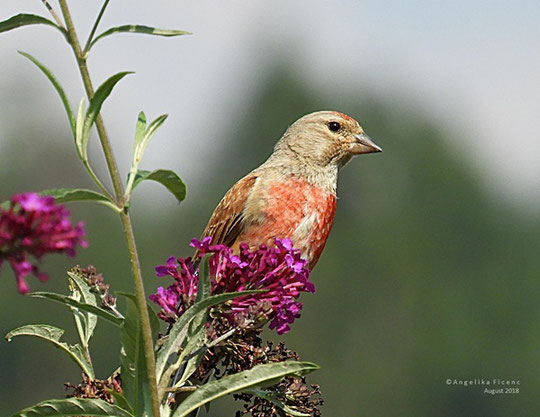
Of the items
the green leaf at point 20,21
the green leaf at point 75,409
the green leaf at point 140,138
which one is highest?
the green leaf at point 20,21

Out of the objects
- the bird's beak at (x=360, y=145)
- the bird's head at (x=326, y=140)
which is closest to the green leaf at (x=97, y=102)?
the bird's head at (x=326, y=140)

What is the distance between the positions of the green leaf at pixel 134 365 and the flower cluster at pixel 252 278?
1.64 feet

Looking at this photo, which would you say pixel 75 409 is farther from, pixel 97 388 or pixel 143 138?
pixel 143 138

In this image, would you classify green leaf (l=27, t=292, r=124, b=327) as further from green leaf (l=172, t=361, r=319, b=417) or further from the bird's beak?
the bird's beak

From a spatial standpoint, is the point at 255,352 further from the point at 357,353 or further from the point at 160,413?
the point at 357,353

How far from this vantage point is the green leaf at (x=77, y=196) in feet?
8.54

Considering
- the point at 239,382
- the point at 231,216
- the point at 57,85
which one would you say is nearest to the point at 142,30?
the point at 57,85

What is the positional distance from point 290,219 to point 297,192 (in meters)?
0.26

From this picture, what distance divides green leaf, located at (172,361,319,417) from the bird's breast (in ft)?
8.58

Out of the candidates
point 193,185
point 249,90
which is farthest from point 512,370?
point 249,90

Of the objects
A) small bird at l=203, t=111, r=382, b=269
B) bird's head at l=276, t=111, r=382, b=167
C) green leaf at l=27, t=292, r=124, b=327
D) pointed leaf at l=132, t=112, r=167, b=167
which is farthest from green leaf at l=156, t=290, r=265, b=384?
bird's head at l=276, t=111, r=382, b=167

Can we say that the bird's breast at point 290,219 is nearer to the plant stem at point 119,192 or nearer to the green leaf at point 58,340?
the green leaf at point 58,340

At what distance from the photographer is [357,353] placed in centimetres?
6153

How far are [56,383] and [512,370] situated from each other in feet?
83.5
